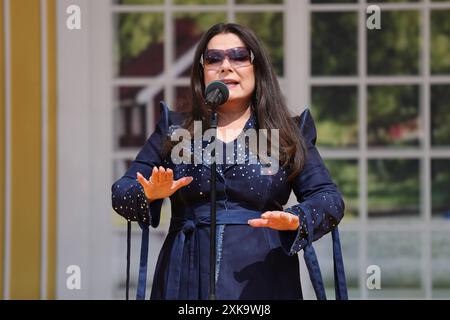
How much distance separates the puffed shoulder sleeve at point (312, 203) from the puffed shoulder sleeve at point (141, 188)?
391 millimetres

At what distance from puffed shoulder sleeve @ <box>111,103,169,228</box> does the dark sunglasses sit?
207mm

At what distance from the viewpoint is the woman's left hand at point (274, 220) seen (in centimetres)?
261

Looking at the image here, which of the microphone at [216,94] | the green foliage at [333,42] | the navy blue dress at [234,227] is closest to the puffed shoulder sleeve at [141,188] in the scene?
the navy blue dress at [234,227]

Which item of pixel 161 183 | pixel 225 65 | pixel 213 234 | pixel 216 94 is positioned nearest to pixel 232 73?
A: pixel 225 65

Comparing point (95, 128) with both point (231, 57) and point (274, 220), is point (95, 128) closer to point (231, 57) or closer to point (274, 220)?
point (231, 57)

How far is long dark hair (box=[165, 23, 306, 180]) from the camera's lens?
2924 millimetres

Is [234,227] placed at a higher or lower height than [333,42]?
lower

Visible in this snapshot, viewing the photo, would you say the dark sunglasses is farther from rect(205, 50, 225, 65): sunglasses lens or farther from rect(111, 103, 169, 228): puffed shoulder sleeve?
rect(111, 103, 169, 228): puffed shoulder sleeve

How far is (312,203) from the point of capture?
2779mm

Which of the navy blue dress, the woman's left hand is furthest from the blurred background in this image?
the woman's left hand

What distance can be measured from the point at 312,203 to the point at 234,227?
0.79ft
